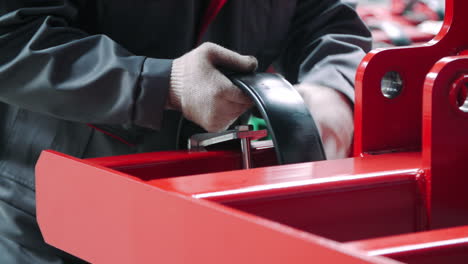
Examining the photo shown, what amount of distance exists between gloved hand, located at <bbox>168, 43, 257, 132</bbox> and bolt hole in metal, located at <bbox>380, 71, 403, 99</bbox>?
0.17 meters

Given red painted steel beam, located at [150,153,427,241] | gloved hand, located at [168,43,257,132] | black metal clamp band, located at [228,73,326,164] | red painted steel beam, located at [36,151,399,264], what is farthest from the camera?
gloved hand, located at [168,43,257,132]

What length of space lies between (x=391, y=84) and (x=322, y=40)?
44cm

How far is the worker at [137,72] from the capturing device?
799mm

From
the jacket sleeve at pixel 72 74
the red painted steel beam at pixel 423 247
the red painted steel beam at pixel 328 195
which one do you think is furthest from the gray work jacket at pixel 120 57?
the red painted steel beam at pixel 423 247

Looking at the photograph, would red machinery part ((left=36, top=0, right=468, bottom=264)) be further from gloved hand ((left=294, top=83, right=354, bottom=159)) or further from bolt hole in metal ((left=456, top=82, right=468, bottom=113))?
gloved hand ((left=294, top=83, right=354, bottom=159))

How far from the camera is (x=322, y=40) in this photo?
42.4 inches

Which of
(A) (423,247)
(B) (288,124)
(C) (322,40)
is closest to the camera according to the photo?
(A) (423,247)

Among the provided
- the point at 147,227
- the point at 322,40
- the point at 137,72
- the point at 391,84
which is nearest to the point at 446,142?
the point at 391,84

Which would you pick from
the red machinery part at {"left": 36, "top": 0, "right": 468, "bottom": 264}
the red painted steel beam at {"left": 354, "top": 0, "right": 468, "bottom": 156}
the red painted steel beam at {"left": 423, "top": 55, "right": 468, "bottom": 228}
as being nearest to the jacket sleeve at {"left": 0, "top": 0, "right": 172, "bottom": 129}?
the red machinery part at {"left": 36, "top": 0, "right": 468, "bottom": 264}

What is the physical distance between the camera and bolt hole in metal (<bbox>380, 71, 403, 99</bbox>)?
647 mm

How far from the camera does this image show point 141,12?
954 mm

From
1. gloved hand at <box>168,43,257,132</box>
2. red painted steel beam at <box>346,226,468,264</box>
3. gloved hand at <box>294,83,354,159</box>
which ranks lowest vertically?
gloved hand at <box>294,83,354,159</box>

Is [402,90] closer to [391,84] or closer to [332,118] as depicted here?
[391,84]

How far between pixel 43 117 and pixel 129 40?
0.20 metres
